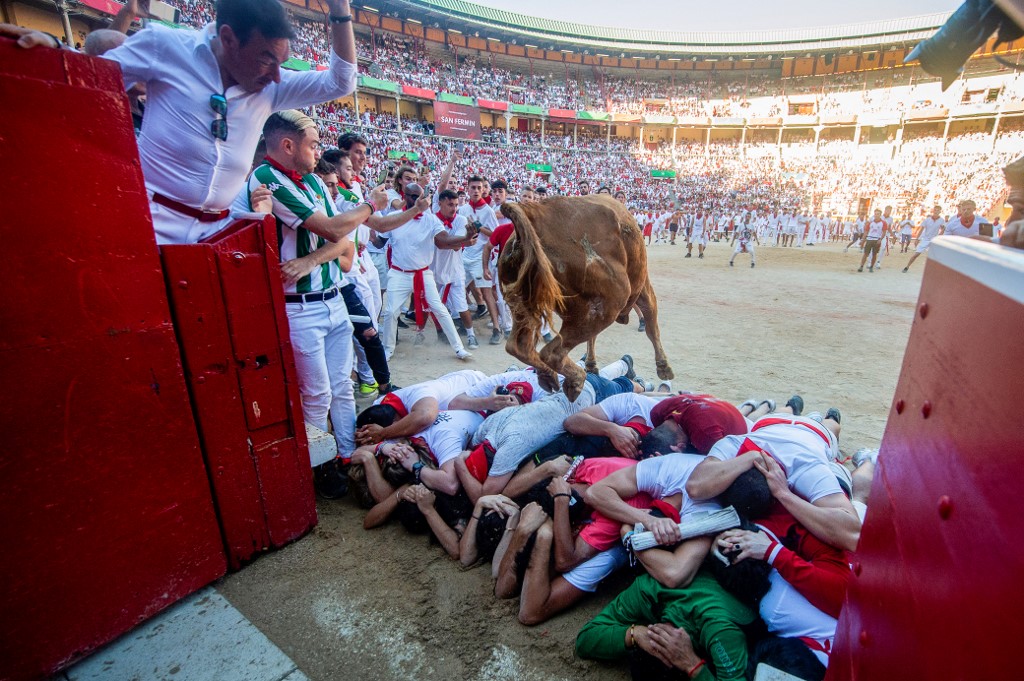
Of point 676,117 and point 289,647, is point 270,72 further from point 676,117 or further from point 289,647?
point 676,117

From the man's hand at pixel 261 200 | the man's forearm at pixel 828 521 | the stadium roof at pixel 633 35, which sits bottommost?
the man's forearm at pixel 828 521

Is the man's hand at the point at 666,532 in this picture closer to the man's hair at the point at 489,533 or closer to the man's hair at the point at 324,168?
the man's hair at the point at 489,533

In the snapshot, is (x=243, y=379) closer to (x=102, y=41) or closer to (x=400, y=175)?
(x=102, y=41)

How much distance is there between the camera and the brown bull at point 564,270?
7.92 ft

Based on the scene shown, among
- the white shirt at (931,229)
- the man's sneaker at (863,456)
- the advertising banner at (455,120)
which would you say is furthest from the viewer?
the advertising banner at (455,120)

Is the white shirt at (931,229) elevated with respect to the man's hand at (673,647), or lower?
elevated

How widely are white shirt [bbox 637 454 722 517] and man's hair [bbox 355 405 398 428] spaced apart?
6.15ft

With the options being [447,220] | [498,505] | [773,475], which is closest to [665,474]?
[773,475]

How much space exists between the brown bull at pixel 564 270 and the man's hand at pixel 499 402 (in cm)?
98

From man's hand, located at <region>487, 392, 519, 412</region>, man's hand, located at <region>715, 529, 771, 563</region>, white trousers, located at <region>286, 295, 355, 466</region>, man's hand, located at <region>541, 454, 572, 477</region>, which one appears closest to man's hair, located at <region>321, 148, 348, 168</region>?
Answer: white trousers, located at <region>286, 295, 355, 466</region>

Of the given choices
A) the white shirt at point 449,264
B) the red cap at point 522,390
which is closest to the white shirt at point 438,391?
the red cap at point 522,390

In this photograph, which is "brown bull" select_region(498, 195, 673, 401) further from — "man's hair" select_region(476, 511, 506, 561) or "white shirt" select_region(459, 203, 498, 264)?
"white shirt" select_region(459, 203, 498, 264)

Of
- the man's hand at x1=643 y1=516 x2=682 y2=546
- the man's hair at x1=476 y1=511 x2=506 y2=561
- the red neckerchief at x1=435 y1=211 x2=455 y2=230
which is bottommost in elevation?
the man's hair at x1=476 y1=511 x2=506 y2=561

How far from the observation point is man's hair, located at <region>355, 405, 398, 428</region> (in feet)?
11.9
